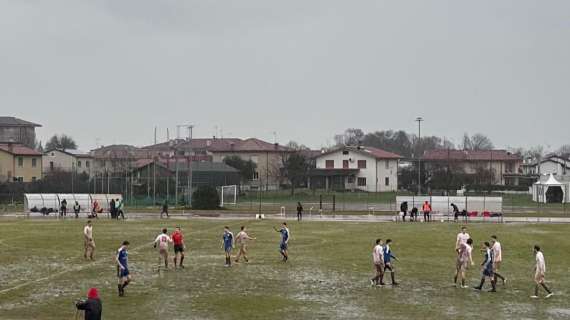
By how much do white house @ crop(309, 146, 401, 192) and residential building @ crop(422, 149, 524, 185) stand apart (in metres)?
7.37

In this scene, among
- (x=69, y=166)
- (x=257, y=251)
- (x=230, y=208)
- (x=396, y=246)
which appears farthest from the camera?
(x=69, y=166)

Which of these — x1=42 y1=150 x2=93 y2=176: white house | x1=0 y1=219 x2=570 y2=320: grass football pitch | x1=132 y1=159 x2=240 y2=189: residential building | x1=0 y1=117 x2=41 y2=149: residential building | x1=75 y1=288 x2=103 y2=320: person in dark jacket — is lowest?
x1=0 y1=219 x2=570 y2=320: grass football pitch

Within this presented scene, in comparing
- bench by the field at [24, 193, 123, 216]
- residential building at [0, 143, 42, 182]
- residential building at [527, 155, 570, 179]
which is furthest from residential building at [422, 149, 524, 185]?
bench by the field at [24, 193, 123, 216]

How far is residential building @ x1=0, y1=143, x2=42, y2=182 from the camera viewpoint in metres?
122

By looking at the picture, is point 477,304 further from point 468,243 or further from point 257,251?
point 257,251

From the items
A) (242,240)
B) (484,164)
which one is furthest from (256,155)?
(242,240)

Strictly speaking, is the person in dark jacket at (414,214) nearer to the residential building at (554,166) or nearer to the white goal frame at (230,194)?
the white goal frame at (230,194)

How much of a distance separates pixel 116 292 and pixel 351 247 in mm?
19523

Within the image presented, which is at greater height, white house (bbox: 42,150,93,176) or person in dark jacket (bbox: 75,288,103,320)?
white house (bbox: 42,150,93,176)

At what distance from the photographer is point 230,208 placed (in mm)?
92438

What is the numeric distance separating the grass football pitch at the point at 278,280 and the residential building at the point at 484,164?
88.5 meters

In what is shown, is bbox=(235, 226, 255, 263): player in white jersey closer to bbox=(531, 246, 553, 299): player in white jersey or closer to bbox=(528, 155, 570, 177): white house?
bbox=(531, 246, 553, 299): player in white jersey

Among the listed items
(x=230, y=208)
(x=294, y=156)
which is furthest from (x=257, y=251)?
(x=294, y=156)

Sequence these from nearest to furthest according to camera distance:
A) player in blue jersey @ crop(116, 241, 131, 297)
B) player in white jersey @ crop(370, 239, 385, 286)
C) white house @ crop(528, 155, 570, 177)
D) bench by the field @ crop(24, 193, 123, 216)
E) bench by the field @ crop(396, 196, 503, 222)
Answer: player in blue jersey @ crop(116, 241, 131, 297)
player in white jersey @ crop(370, 239, 385, 286)
bench by the field @ crop(396, 196, 503, 222)
bench by the field @ crop(24, 193, 123, 216)
white house @ crop(528, 155, 570, 177)
